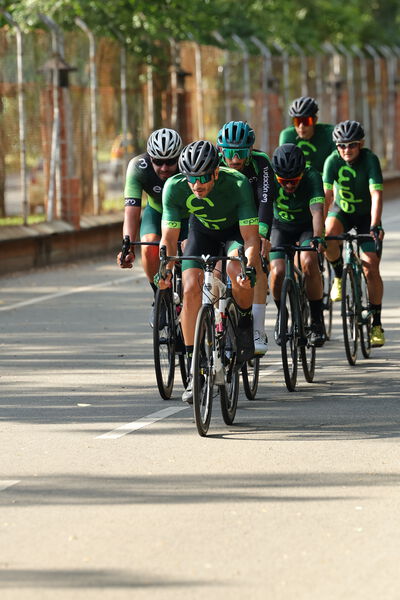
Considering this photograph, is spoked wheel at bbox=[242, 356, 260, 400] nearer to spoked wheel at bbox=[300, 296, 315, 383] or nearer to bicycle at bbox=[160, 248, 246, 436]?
spoked wheel at bbox=[300, 296, 315, 383]

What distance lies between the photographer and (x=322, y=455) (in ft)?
27.5

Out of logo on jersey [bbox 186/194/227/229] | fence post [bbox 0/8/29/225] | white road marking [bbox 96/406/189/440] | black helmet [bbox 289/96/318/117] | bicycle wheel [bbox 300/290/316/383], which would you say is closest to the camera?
white road marking [bbox 96/406/189/440]

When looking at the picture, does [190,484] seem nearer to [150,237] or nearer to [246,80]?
[150,237]

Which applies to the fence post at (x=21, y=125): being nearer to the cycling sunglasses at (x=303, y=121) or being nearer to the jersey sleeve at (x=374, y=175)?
the cycling sunglasses at (x=303, y=121)

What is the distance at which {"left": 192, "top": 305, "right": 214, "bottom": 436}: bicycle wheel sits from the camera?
8.85 m

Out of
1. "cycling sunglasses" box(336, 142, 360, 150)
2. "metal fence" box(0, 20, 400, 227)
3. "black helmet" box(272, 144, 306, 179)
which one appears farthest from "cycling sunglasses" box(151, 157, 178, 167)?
"metal fence" box(0, 20, 400, 227)

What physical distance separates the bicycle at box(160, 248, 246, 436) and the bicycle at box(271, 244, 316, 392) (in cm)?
108

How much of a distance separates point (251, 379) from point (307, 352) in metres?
1.19

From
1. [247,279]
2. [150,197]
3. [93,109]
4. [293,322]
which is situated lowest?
[293,322]

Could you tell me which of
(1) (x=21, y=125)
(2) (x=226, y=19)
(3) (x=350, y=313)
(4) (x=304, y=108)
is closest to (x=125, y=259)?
(3) (x=350, y=313)

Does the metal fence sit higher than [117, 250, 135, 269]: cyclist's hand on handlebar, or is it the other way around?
the metal fence

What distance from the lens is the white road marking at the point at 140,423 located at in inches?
356

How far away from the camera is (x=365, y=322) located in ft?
40.2

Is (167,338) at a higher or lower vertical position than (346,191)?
lower
